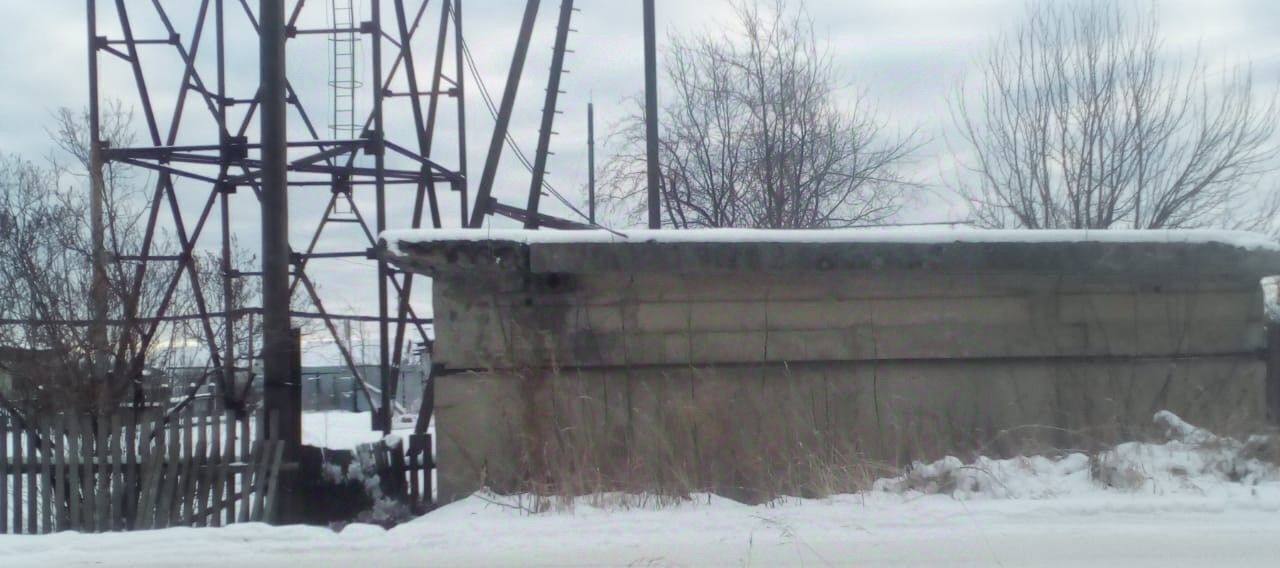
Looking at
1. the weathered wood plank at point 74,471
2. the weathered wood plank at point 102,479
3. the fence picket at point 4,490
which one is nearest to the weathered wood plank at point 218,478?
the weathered wood plank at point 102,479

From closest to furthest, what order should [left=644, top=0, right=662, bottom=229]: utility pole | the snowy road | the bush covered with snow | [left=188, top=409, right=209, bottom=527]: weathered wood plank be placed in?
the snowy road → the bush covered with snow → [left=188, top=409, right=209, bottom=527]: weathered wood plank → [left=644, top=0, right=662, bottom=229]: utility pole

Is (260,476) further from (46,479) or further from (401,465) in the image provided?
(46,479)

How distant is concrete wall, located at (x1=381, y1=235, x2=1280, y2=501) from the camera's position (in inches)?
339

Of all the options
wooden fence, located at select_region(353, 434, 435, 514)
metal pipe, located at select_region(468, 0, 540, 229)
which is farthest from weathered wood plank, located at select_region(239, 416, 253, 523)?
metal pipe, located at select_region(468, 0, 540, 229)

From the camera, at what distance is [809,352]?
8.89 metres

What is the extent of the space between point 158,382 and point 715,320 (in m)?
5.99

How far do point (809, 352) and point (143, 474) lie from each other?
539 cm

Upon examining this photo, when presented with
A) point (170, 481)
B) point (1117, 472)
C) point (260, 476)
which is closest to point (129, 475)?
point (170, 481)

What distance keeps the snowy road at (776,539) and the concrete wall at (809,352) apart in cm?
117

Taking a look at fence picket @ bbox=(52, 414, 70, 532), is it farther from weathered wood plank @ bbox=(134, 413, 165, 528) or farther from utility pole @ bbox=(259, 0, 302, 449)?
utility pole @ bbox=(259, 0, 302, 449)

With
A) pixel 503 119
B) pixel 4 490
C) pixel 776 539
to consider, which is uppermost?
pixel 503 119

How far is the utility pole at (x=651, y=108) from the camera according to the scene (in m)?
15.3

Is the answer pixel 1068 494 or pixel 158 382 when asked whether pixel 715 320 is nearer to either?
pixel 1068 494

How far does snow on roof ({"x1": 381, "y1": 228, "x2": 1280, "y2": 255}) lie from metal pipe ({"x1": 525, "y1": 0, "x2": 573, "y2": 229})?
18.1ft
